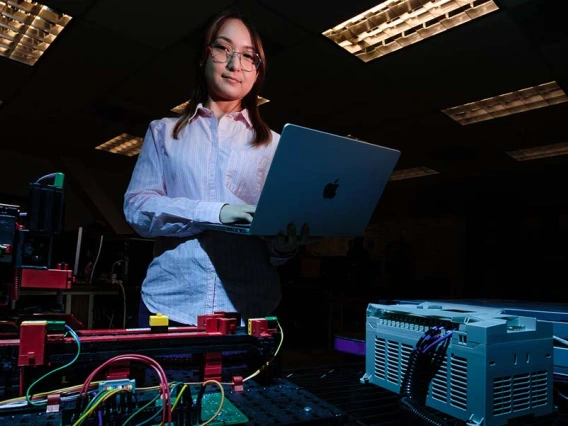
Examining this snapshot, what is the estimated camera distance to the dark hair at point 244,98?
3.43 feet

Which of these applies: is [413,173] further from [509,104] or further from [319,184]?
[319,184]

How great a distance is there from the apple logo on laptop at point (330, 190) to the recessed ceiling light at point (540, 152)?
17.7ft

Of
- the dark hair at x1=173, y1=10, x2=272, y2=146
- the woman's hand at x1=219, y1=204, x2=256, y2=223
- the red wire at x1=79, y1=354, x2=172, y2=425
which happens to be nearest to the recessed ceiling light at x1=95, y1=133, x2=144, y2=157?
the dark hair at x1=173, y1=10, x2=272, y2=146

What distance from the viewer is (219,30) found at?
1.04 metres

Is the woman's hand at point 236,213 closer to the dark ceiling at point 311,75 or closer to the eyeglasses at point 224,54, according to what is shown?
the eyeglasses at point 224,54

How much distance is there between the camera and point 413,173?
272 inches

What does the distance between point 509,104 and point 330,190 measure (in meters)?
4.01

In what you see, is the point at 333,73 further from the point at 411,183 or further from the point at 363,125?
the point at 411,183

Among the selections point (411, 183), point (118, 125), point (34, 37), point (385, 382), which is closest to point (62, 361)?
point (385, 382)

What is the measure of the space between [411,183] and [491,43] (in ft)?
15.2

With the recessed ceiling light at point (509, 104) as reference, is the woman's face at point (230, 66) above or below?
below

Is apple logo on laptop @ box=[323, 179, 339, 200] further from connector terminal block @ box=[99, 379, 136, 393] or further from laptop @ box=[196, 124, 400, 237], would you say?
→ connector terminal block @ box=[99, 379, 136, 393]

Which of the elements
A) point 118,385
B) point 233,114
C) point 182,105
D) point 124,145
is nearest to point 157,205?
point 233,114

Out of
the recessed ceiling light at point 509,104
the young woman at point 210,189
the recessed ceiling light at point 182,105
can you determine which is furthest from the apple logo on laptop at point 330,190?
the recessed ceiling light at point 509,104
